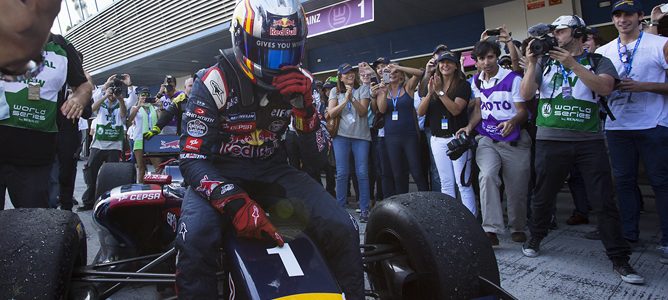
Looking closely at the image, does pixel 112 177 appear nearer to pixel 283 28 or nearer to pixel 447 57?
pixel 283 28

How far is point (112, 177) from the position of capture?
11.9 feet

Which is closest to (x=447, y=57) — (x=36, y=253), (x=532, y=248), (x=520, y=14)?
(x=532, y=248)

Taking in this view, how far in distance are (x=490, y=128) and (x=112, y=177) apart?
343 centimetres

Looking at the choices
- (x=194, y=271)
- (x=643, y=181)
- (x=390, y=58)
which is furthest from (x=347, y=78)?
(x=390, y=58)

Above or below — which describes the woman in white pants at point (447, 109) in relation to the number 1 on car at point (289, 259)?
above

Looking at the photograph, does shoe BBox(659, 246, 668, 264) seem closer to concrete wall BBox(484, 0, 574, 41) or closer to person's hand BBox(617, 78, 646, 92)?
person's hand BBox(617, 78, 646, 92)

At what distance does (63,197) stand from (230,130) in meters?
4.57

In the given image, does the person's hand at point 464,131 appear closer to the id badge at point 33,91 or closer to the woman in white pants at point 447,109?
the woman in white pants at point 447,109

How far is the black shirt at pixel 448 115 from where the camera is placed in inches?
177

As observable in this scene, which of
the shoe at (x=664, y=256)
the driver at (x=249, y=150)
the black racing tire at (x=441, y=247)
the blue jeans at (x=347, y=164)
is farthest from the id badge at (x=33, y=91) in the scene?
the shoe at (x=664, y=256)

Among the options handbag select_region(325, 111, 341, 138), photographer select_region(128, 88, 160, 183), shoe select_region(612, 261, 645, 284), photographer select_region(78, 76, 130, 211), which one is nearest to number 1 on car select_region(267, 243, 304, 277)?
shoe select_region(612, 261, 645, 284)

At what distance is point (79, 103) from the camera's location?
235 centimetres

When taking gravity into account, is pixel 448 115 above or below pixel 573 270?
above

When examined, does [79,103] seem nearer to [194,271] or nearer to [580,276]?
[194,271]
